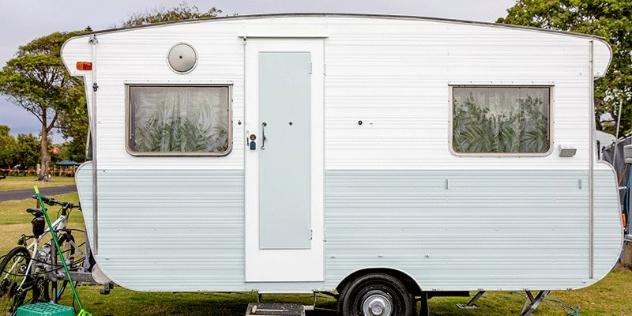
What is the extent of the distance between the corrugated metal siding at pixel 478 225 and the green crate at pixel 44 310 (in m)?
2.53

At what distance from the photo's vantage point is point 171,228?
4.91m

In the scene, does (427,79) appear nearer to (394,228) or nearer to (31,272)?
(394,228)

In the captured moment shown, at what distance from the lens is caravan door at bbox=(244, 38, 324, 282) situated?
4.91 meters

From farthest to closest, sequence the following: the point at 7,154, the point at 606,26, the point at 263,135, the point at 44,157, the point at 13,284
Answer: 1. the point at 7,154
2. the point at 44,157
3. the point at 606,26
4. the point at 13,284
5. the point at 263,135

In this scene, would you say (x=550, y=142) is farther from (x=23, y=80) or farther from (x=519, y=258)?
(x=23, y=80)

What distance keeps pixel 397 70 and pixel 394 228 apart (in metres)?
1.49

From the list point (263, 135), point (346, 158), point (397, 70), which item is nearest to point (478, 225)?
point (346, 158)

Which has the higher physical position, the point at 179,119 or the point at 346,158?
the point at 179,119

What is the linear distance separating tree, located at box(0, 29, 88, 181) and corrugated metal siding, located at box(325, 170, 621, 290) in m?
37.4

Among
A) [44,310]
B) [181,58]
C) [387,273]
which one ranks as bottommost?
[44,310]

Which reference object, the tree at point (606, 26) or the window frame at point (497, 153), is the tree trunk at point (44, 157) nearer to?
the tree at point (606, 26)

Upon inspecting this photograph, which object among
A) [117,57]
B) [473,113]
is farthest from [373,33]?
[117,57]

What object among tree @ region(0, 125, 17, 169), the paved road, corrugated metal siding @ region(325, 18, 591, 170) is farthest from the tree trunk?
corrugated metal siding @ region(325, 18, 591, 170)

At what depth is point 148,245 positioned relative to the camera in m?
4.91
